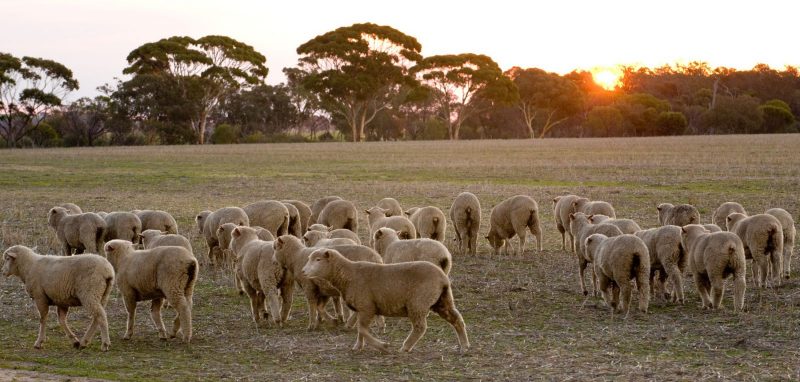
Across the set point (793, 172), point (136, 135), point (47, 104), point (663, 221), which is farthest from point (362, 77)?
point (663, 221)

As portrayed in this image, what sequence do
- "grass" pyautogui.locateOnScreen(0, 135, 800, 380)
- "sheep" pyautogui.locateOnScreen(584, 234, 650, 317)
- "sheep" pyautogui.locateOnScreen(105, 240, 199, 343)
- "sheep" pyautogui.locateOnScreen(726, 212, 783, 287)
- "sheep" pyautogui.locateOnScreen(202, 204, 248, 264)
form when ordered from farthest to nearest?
"sheep" pyautogui.locateOnScreen(202, 204, 248, 264) → "sheep" pyautogui.locateOnScreen(726, 212, 783, 287) → "sheep" pyautogui.locateOnScreen(584, 234, 650, 317) → "sheep" pyautogui.locateOnScreen(105, 240, 199, 343) → "grass" pyautogui.locateOnScreen(0, 135, 800, 380)

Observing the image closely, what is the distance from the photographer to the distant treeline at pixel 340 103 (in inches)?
3593

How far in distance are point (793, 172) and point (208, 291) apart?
26230 mm

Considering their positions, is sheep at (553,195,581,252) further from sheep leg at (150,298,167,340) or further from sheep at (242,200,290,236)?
sheep leg at (150,298,167,340)

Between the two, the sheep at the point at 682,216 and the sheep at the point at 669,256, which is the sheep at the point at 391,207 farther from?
the sheep at the point at 669,256

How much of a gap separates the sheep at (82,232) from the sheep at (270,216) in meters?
2.76

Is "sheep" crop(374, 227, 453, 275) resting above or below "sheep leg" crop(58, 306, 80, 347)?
above

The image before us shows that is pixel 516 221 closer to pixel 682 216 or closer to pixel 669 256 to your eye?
pixel 682 216

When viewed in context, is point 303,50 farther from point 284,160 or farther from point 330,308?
point 330,308

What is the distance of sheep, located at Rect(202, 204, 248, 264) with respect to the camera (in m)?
16.4

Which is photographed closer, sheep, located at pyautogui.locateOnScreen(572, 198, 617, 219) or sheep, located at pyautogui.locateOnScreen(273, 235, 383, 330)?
sheep, located at pyautogui.locateOnScreen(273, 235, 383, 330)

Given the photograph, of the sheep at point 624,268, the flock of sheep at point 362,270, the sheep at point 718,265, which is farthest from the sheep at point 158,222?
the sheep at point 718,265

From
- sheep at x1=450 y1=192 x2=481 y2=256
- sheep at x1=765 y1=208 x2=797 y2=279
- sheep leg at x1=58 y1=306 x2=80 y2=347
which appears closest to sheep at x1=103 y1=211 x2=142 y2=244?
sheep leg at x1=58 y1=306 x2=80 y2=347

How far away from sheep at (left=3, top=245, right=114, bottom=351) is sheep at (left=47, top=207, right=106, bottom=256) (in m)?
5.45
